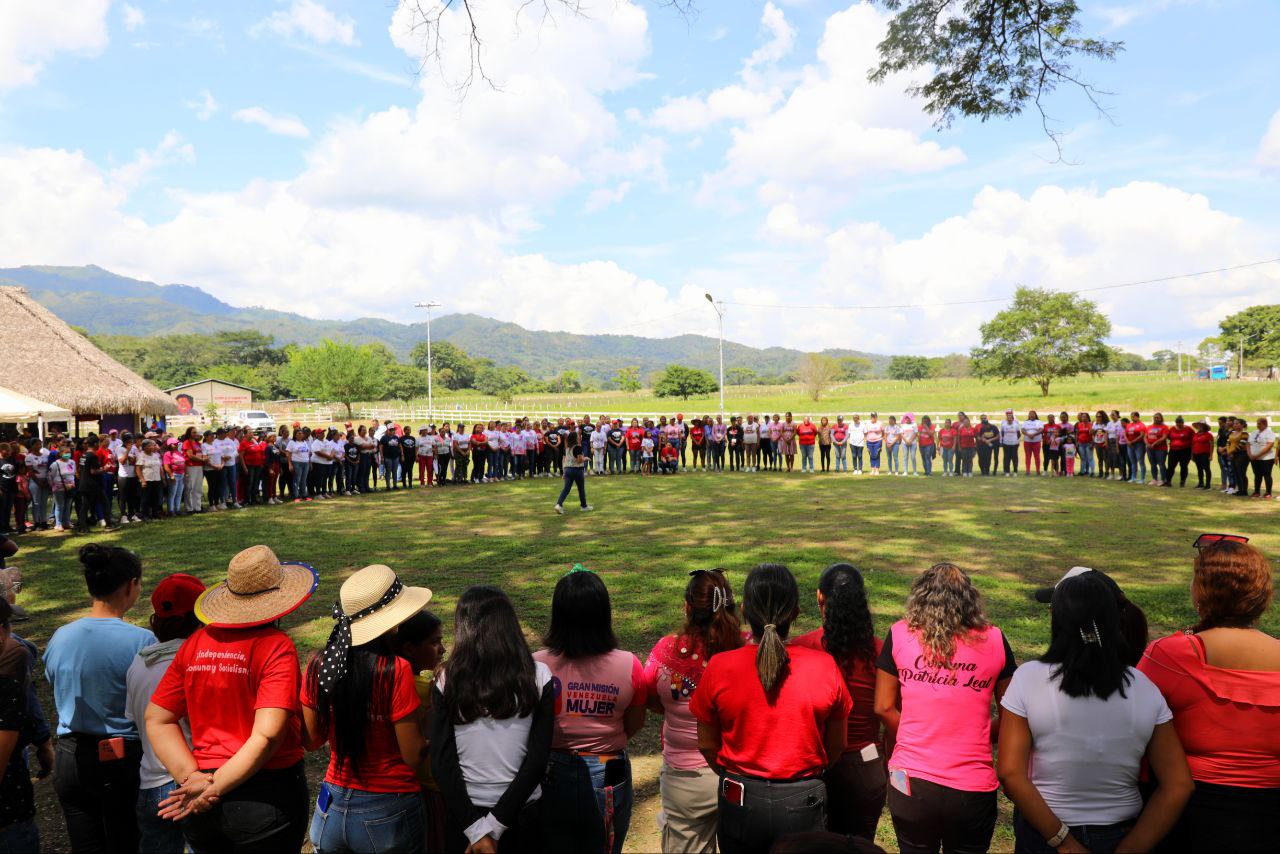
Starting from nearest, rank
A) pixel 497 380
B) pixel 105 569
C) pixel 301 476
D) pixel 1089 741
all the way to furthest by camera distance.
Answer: pixel 1089 741 → pixel 105 569 → pixel 301 476 → pixel 497 380

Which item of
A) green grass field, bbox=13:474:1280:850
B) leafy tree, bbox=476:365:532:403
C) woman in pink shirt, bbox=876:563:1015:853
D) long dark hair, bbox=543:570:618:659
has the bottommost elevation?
green grass field, bbox=13:474:1280:850

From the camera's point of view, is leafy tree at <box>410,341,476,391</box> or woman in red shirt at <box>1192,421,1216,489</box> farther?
leafy tree at <box>410,341,476,391</box>

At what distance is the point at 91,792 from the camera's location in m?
3.25

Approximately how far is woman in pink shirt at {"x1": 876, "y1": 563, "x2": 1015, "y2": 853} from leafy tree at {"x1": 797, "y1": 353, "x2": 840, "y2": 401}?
6554 centimetres

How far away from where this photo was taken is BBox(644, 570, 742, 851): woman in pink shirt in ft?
10.3

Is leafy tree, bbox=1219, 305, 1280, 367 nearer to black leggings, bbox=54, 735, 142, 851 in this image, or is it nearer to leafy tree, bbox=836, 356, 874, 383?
leafy tree, bbox=836, 356, 874, 383

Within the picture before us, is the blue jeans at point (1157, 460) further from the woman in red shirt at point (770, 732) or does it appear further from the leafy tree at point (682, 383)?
the leafy tree at point (682, 383)

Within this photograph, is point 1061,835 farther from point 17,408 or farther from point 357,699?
point 17,408

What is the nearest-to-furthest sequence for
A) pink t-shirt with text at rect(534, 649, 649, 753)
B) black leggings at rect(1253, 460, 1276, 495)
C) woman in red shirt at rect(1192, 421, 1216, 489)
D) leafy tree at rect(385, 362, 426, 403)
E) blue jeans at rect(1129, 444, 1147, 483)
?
pink t-shirt with text at rect(534, 649, 649, 753) → black leggings at rect(1253, 460, 1276, 495) → woman in red shirt at rect(1192, 421, 1216, 489) → blue jeans at rect(1129, 444, 1147, 483) → leafy tree at rect(385, 362, 426, 403)

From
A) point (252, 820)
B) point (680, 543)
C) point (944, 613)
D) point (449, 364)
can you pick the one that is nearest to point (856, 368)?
point (449, 364)

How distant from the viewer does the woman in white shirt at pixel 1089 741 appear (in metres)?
2.54

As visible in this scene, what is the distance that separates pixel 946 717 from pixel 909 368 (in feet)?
498

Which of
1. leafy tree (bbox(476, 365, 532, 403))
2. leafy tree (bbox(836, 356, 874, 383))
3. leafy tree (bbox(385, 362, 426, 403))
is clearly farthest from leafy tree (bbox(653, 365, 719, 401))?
leafy tree (bbox(836, 356, 874, 383))

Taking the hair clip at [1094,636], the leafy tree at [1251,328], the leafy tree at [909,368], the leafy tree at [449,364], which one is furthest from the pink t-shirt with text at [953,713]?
the leafy tree at [909,368]
